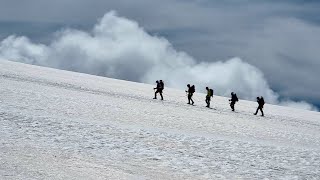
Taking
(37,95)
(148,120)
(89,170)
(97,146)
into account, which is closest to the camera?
(89,170)

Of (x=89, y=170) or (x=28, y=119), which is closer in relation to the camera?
(x=89, y=170)

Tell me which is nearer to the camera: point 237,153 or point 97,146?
point 97,146

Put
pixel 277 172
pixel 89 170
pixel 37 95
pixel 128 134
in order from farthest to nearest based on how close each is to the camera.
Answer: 1. pixel 37 95
2. pixel 128 134
3. pixel 277 172
4. pixel 89 170

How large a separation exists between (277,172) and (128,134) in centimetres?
718

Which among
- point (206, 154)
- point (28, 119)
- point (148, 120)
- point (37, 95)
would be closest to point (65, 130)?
point (28, 119)

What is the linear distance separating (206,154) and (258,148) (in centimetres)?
386

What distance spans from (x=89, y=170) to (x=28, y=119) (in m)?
8.37

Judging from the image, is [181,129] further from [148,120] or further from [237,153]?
[237,153]

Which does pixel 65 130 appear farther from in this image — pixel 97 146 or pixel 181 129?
pixel 181 129

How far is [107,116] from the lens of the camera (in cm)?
2706

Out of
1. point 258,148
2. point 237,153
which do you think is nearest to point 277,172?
point 237,153

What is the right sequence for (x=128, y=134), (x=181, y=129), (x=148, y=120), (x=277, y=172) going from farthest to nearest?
(x=148, y=120), (x=181, y=129), (x=128, y=134), (x=277, y=172)

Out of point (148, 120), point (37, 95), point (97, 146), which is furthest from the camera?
point (37, 95)

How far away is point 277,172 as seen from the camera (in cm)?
1666
